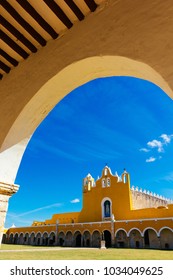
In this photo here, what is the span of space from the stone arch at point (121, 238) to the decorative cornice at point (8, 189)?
17220 mm

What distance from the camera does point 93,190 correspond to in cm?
2225

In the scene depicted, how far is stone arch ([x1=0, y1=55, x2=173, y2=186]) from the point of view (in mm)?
1452

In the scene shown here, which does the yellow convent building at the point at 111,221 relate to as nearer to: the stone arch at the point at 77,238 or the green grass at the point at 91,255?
the stone arch at the point at 77,238

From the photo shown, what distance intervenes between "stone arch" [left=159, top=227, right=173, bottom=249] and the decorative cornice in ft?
52.9

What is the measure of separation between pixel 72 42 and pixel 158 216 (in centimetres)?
1732

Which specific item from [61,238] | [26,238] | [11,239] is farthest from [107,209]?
[11,239]

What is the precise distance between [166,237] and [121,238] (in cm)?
346

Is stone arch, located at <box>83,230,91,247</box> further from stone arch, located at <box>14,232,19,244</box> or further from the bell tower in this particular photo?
stone arch, located at <box>14,232,19,244</box>

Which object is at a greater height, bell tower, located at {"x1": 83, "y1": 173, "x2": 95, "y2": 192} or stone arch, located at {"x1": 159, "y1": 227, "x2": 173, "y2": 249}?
bell tower, located at {"x1": 83, "y1": 173, "x2": 95, "y2": 192}

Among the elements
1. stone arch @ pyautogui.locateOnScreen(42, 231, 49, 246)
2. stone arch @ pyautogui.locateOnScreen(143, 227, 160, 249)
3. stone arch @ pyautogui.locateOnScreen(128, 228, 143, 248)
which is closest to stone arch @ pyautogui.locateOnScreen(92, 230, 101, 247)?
stone arch @ pyautogui.locateOnScreen(128, 228, 143, 248)

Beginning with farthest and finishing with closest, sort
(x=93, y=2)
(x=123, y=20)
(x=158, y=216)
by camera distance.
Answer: (x=158, y=216) → (x=93, y=2) → (x=123, y=20)

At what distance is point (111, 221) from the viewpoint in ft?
60.1

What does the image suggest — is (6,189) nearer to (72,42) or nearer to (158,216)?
(72,42)

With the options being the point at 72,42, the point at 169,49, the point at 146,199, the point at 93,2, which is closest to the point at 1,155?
the point at 72,42
